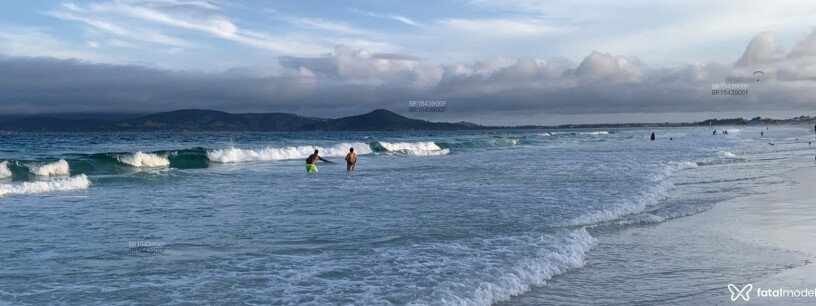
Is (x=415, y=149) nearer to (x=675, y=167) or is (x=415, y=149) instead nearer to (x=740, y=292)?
(x=675, y=167)

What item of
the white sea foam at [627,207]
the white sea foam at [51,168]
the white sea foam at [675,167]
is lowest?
the white sea foam at [51,168]

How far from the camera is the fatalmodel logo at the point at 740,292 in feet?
24.8

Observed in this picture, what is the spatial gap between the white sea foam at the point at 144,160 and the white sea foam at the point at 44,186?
46.0 ft

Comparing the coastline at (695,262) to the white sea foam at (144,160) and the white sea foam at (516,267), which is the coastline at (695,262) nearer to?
the white sea foam at (516,267)

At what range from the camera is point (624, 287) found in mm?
8047

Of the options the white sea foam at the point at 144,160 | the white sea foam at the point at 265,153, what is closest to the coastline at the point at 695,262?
the white sea foam at the point at 144,160

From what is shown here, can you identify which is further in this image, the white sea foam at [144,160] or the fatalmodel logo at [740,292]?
the white sea foam at [144,160]

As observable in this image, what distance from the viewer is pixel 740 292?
777 cm

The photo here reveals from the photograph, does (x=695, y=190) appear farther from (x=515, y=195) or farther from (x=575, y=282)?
(x=575, y=282)

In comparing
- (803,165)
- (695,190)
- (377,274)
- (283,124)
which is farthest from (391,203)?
(283,124)

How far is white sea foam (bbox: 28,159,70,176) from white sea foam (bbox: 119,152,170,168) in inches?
204

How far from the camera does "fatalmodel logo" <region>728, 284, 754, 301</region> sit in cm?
757

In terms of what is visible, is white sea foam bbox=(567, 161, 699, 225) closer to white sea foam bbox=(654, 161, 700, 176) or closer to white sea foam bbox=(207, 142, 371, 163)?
white sea foam bbox=(654, 161, 700, 176)

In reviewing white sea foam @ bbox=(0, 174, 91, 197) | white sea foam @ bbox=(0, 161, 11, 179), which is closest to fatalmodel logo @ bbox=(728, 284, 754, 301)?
white sea foam @ bbox=(0, 174, 91, 197)
